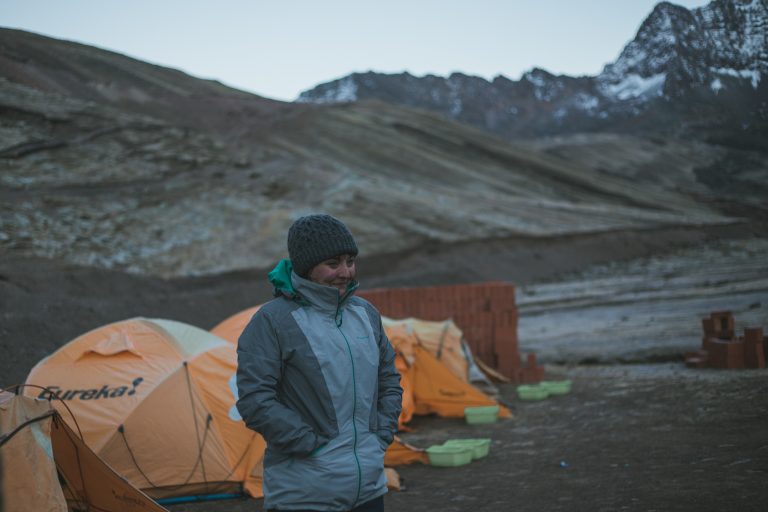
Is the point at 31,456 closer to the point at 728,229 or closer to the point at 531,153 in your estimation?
the point at 728,229

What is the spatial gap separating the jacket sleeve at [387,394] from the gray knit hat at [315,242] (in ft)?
1.33

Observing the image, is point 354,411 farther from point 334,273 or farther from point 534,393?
point 534,393

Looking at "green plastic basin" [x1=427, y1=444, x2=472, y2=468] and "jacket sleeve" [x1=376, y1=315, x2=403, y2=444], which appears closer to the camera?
"jacket sleeve" [x1=376, y1=315, x2=403, y2=444]

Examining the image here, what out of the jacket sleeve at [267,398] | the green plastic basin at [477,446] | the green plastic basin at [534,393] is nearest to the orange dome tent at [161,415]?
the green plastic basin at [477,446]

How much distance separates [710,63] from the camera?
31.7 feet

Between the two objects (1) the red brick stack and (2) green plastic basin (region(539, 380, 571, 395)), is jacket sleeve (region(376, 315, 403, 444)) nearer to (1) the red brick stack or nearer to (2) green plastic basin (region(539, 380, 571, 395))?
(2) green plastic basin (region(539, 380, 571, 395))

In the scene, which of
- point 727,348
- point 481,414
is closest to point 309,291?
point 481,414

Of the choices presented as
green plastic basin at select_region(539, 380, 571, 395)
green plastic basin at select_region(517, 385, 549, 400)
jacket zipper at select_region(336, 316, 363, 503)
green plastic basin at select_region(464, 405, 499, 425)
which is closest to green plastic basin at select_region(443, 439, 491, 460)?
green plastic basin at select_region(464, 405, 499, 425)

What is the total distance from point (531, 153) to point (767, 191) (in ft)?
124

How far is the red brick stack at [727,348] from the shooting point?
10.9 m

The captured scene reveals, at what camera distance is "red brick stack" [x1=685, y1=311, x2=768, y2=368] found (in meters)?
10.9

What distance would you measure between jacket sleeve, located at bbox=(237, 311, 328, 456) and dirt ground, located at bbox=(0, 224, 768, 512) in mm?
3497

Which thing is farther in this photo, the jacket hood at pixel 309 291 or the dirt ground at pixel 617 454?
the dirt ground at pixel 617 454

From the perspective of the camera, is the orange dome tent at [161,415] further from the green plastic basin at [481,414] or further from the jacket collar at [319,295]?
the jacket collar at [319,295]
